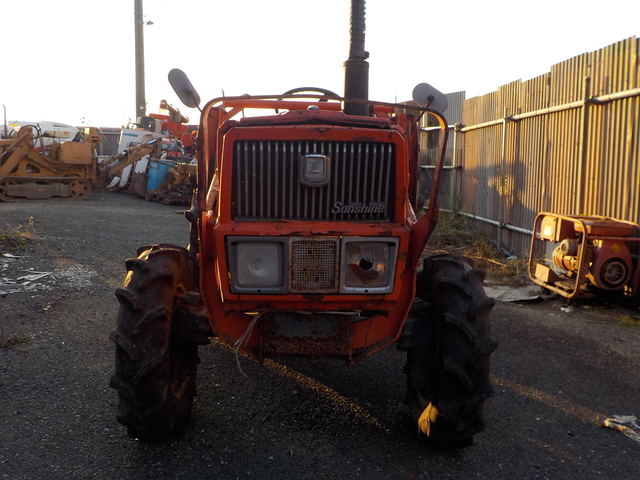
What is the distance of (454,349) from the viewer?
327 centimetres

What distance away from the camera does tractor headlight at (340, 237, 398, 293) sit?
315 cm

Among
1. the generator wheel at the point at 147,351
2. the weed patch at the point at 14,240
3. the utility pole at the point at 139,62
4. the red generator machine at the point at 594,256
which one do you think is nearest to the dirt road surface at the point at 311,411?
the generator wheel at the point at 147,351

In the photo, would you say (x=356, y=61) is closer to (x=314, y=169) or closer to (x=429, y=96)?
(x=429, y=96)

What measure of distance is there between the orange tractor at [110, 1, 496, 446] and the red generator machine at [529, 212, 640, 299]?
338cm

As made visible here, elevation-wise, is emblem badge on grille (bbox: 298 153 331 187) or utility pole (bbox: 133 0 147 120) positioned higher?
utility pole (bbox: 133 0 147 120)

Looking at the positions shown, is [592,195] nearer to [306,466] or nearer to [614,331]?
[614,331]

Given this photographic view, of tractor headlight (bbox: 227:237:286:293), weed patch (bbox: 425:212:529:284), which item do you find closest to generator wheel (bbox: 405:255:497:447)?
tractor headlight (bbox: 227:237:286:293)

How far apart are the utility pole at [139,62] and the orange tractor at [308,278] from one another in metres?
21.5

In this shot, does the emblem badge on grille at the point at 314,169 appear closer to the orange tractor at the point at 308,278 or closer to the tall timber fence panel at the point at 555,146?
the orange tractor at the point at 308,278

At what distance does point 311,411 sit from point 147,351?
1.22 meters

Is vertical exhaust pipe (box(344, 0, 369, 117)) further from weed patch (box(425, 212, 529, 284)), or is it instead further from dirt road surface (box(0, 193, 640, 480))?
weed patch (box(425, 212, 529, 284))

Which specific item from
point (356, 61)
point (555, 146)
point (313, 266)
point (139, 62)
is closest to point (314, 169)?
point (313, 266)

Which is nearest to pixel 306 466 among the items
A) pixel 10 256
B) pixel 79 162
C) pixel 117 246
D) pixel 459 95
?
pixel 10 256

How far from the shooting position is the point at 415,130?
400 cm
